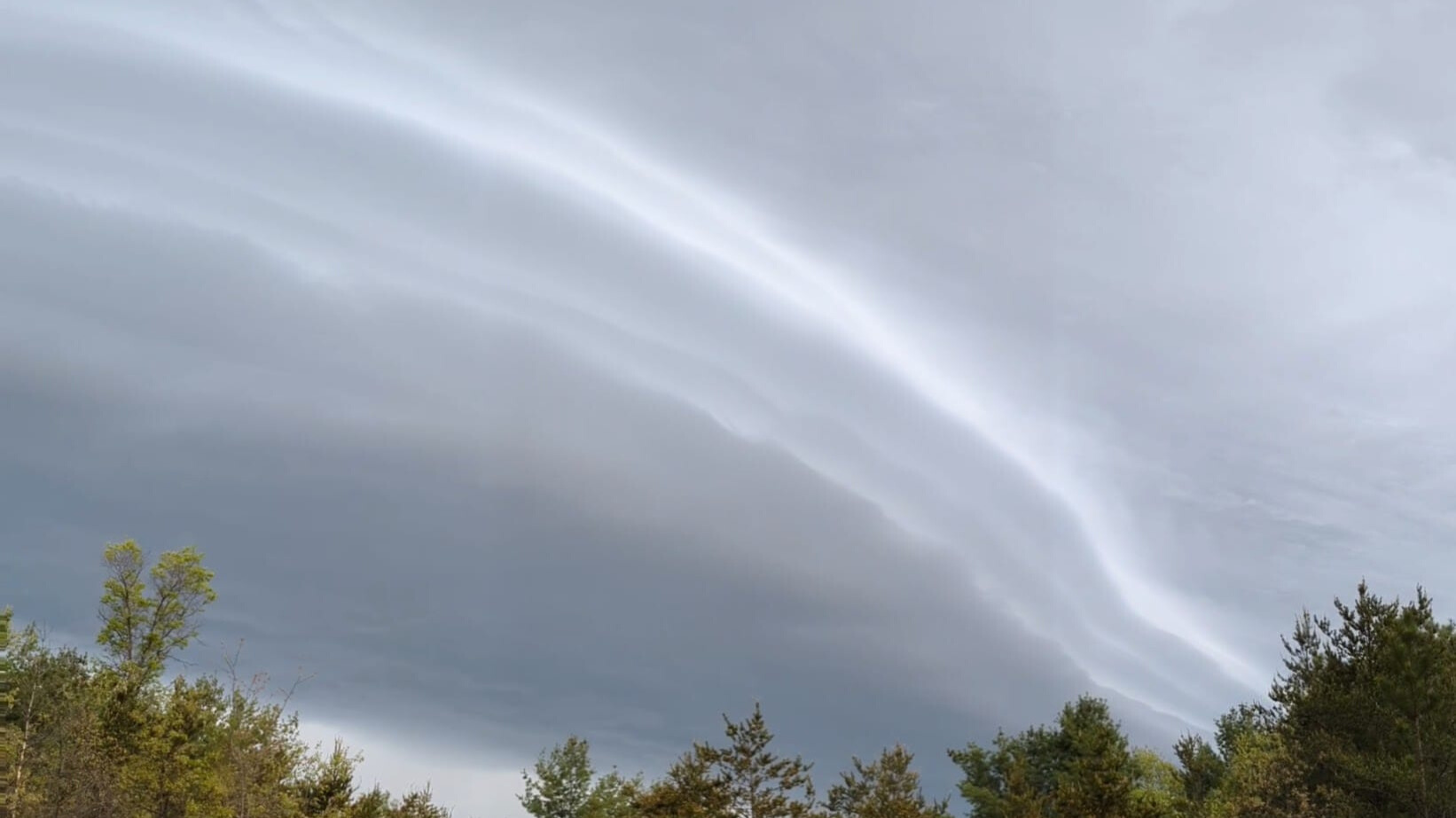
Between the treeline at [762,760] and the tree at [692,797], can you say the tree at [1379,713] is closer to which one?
the treeline at [762,760]

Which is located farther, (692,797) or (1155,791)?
(1155,791)

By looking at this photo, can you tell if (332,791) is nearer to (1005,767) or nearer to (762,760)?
(762,760)

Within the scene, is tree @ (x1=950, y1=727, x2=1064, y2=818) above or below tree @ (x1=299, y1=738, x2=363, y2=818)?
above

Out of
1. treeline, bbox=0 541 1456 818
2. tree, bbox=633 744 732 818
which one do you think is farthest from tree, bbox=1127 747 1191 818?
tree, bbox=633 744 732 818

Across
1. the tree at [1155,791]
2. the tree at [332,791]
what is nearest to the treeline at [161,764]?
the tree at [332,791]

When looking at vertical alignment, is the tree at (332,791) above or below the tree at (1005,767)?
below

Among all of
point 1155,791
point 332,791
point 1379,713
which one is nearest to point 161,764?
point 332,791

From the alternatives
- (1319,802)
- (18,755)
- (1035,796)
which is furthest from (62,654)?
(1319,802)

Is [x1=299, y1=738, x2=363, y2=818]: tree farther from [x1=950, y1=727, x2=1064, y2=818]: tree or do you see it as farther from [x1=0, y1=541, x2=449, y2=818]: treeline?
[x1=950, y1=727, x2=1064, y2=818]: tree

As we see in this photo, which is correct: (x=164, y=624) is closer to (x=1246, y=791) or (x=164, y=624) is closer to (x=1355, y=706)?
(x=1246, y=791)

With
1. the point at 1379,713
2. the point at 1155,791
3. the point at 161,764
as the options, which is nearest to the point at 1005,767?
the point at 1155,791

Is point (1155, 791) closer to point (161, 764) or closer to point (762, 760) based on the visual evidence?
point (762, 760)

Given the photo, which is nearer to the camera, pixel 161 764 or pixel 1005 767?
pixel 161 764

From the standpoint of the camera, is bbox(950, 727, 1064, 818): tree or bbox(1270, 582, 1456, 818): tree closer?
bbox(1270, 582, 1456, 818): tree
